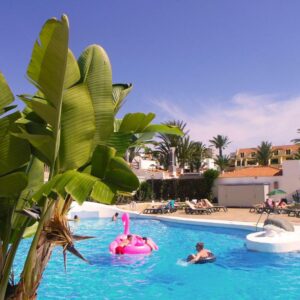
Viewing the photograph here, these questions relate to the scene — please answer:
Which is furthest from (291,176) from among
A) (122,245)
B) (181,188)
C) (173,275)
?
(173,275)

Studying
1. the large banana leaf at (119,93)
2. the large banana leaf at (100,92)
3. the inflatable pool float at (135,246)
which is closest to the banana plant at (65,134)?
the large banana leaf at (100,92)

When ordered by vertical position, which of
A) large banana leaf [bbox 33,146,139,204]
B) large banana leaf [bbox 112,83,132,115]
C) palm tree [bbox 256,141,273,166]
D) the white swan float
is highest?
palm tree [bbox 256,141,273,166]

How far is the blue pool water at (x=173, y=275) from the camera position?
937 centimetres

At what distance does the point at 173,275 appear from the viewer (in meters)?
11.2

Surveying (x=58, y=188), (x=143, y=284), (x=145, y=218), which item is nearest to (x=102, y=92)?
(x=58, y=188)

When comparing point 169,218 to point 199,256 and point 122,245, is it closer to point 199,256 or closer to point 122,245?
point 122,245

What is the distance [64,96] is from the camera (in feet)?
11.1

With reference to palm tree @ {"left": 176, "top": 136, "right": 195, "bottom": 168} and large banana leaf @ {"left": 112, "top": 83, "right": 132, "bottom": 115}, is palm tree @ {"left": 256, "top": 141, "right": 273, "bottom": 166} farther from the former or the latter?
large banana leaf @ {"left": 112, "top": 83, "right": 132, "bottom": 115}

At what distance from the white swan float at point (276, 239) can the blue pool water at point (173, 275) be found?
290 millimetres

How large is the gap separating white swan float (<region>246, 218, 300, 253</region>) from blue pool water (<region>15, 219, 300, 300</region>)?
0.29 m

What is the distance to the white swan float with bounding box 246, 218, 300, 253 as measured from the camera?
44.4 feet

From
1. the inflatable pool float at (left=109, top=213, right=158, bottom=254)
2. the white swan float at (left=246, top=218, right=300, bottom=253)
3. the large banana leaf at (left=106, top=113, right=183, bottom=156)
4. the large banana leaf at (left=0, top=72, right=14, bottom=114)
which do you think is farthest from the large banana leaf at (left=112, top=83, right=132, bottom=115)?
the white swan float at (left=246, top=218, right=300, bottom=253)

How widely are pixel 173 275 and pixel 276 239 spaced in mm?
4833

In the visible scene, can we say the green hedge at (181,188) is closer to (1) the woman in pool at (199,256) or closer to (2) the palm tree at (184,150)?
(2) the palm tree at (184,150)
